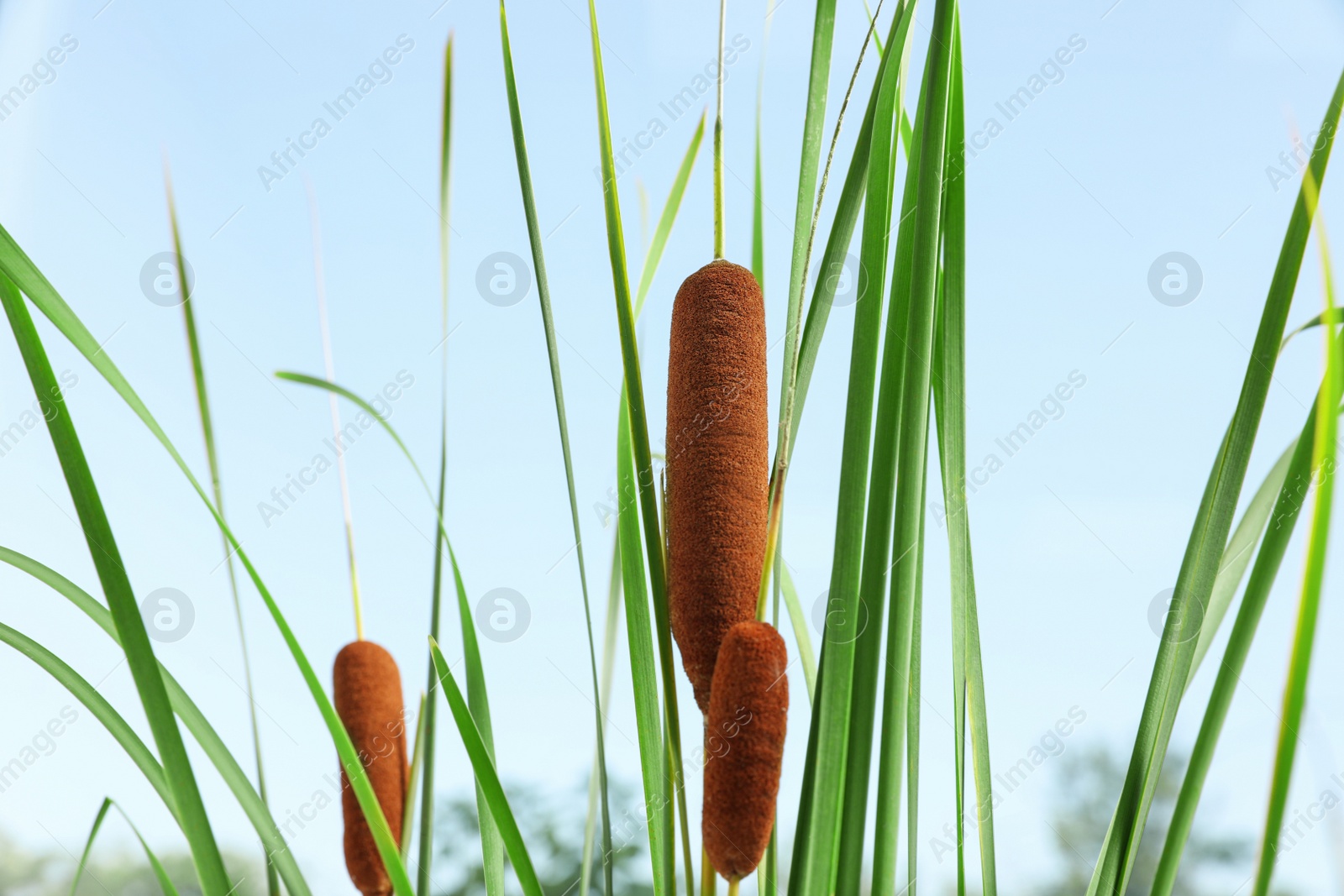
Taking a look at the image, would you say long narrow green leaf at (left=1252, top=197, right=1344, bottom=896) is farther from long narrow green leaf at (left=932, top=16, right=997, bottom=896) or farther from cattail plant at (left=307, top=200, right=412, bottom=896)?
cattail plant at (left=307, top=200, right=412, bottom=896)

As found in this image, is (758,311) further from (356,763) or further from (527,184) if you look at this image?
(356,763)

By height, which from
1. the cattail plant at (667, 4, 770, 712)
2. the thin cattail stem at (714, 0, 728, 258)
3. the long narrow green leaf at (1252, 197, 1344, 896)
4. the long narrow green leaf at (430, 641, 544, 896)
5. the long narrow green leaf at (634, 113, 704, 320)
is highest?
the long narrow green leaf at (634, 113, 704, 320)

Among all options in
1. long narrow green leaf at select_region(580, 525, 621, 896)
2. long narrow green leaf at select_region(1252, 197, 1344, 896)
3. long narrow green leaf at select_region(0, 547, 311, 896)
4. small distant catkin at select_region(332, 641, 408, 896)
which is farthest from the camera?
long narrow green leaf at select_region(580, 525, 621, 896)

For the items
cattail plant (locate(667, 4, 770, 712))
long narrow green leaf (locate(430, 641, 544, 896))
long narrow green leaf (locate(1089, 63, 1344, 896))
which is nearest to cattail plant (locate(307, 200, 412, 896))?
long narrow green leaf (locate(430, 641, 544, 896))

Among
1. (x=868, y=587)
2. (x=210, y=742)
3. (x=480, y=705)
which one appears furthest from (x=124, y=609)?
(x=868, y=587)

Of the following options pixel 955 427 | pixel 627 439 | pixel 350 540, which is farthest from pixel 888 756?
pixel 350 540
